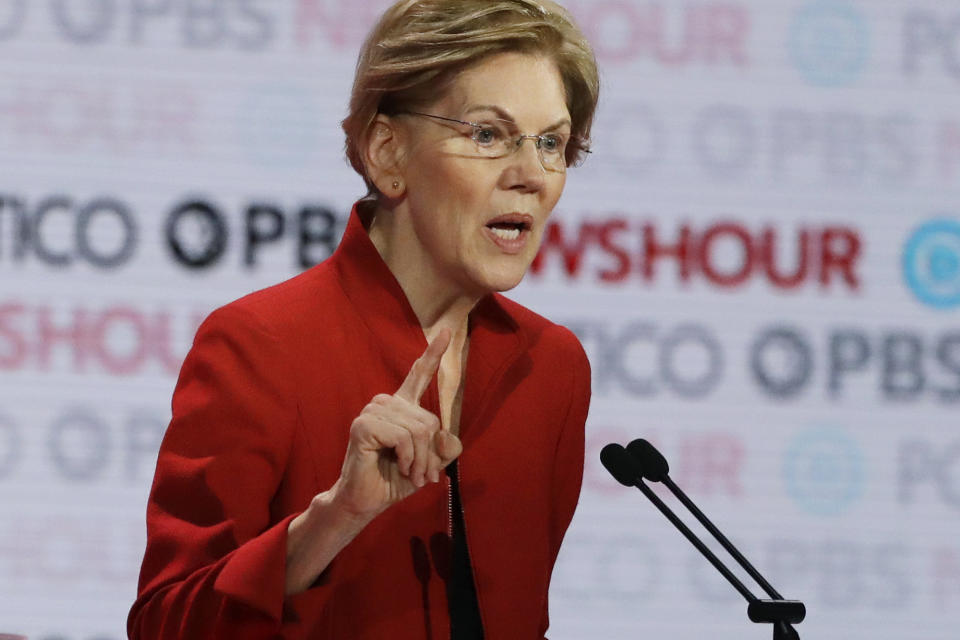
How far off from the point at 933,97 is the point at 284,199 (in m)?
1.52

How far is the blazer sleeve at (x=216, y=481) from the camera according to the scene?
152cm

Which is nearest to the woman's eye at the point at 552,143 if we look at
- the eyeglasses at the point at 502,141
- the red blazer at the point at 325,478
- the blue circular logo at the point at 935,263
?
the eyeglasses at the point at 502,141

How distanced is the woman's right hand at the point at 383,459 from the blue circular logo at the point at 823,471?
1.79 meters

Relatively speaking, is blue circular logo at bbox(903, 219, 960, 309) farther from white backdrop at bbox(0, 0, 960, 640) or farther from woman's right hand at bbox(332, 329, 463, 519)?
woman's right hand at bbox(332, 329, 463, 519)

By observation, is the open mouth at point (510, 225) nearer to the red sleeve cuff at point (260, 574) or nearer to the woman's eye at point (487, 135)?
the woman's eye at point (487, 135)

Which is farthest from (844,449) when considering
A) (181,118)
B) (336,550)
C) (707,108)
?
(336,550)

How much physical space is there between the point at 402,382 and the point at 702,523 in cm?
41

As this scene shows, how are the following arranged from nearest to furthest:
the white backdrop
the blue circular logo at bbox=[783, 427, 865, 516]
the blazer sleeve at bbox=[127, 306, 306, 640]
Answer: the blazer sleeve at bbox=[127, 306, 306, 640]
the white backdrop
the blue circular logo at bbox=[783, 427, 865, 516]

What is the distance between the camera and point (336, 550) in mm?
1504

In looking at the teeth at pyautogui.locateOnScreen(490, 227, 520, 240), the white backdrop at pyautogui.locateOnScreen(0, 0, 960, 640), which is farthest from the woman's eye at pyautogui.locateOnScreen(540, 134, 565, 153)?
the white backdrop at pyautogui.locateOnScreen(0, 0, 960, 640)

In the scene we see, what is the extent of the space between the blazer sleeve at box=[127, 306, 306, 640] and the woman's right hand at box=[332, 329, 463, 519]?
0.14m

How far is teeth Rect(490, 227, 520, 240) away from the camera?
1.75 meters

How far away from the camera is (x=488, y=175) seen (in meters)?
1.72

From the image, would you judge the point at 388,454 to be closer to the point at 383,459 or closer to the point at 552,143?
the point at 383,459
